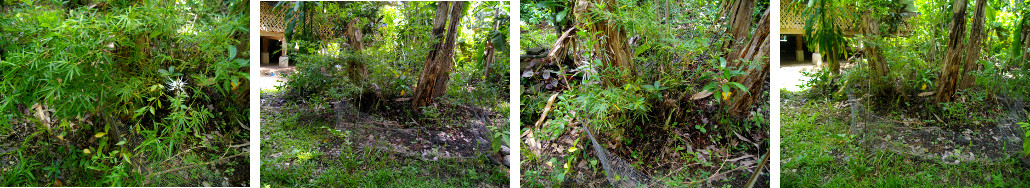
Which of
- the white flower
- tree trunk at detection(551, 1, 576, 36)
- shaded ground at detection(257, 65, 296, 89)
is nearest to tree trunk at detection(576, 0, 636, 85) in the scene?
tree trunk at detection(551, 1, 576, 36)

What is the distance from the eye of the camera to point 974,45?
1.99 meters

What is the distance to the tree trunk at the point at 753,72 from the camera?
1.94 meters

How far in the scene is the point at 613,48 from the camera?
1.96 meters

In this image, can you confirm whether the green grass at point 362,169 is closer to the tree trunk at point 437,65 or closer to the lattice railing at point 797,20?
the tree trunk at point 437,65

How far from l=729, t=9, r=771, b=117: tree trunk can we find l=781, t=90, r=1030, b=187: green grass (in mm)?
125

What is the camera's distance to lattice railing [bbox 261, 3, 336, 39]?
77.8 inches

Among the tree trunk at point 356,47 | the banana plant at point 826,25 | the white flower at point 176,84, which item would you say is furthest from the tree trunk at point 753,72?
the white flower at point 176,84

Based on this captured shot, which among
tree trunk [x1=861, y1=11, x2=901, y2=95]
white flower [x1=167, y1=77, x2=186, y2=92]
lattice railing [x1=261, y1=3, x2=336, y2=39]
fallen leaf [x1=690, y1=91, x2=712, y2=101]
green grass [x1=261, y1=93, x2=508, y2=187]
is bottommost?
green grass [x1=261, y1=93, x2=508, y2=187]

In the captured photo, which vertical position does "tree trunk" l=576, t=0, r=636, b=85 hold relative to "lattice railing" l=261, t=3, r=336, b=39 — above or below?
below

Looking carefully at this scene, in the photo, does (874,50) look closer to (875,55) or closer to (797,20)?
(875,55)

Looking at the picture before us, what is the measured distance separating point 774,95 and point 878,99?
0.52 metres

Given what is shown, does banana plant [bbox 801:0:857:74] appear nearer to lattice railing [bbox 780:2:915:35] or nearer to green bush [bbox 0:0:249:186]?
lattice railing [bbox 780:2:915:35]

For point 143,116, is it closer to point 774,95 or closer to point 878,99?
point 774,95

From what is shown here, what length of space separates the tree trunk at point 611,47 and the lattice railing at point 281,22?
0.83m
